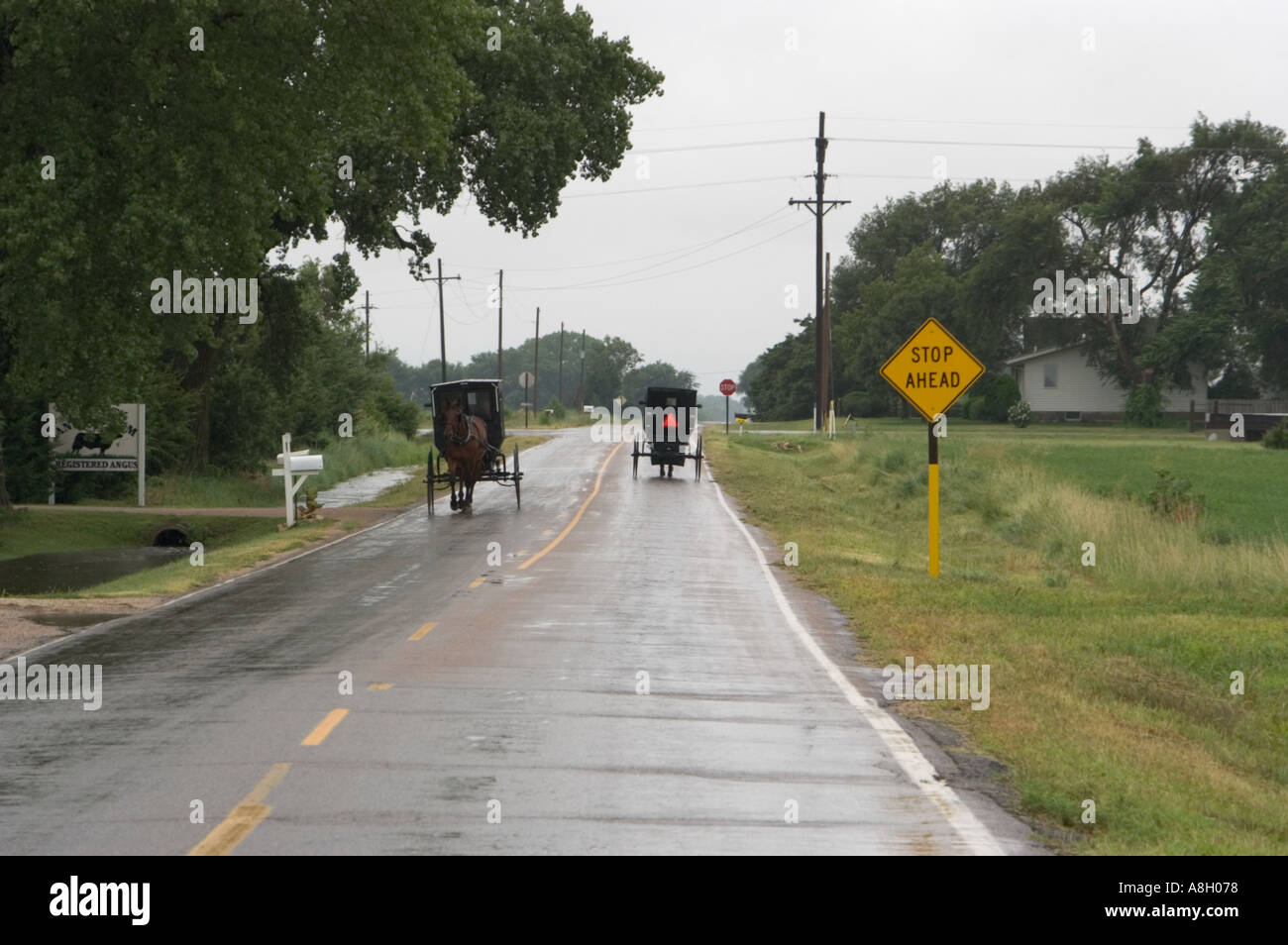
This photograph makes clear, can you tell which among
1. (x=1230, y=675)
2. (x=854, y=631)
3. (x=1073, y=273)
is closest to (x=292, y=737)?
(x=854, y=631)

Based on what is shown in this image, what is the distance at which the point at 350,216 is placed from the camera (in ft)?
130

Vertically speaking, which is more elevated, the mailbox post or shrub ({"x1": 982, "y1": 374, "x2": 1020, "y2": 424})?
shrub ({"x1": 982, "y1": 374, "x2": 1020, "y2": 424})

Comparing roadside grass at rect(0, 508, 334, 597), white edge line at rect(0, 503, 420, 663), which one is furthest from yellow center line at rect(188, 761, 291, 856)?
roadside grass at rect(0, 508, 334, 597)

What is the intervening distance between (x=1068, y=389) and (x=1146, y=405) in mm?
9450

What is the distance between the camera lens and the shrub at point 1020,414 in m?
83.1

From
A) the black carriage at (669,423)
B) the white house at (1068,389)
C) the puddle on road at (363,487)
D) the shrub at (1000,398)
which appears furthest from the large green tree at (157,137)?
the white house at (1068,389)

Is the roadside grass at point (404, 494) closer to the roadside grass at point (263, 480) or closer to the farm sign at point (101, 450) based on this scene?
the roadside grass at point (263, 480)

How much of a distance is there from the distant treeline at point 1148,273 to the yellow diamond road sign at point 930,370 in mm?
60722

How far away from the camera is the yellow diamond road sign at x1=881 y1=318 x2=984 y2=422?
20.5m

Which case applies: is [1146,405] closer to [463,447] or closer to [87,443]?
[463,447]

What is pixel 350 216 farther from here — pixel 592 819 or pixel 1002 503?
pixel 592 819

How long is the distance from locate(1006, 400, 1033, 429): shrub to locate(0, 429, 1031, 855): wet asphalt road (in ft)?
216

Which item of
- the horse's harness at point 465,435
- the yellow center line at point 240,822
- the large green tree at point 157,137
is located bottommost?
the yellow center line at point 240,822

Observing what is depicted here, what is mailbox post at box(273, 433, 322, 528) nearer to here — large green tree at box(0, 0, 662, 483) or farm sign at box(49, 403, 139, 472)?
large green tree at box(0, 0, 662, 483)
